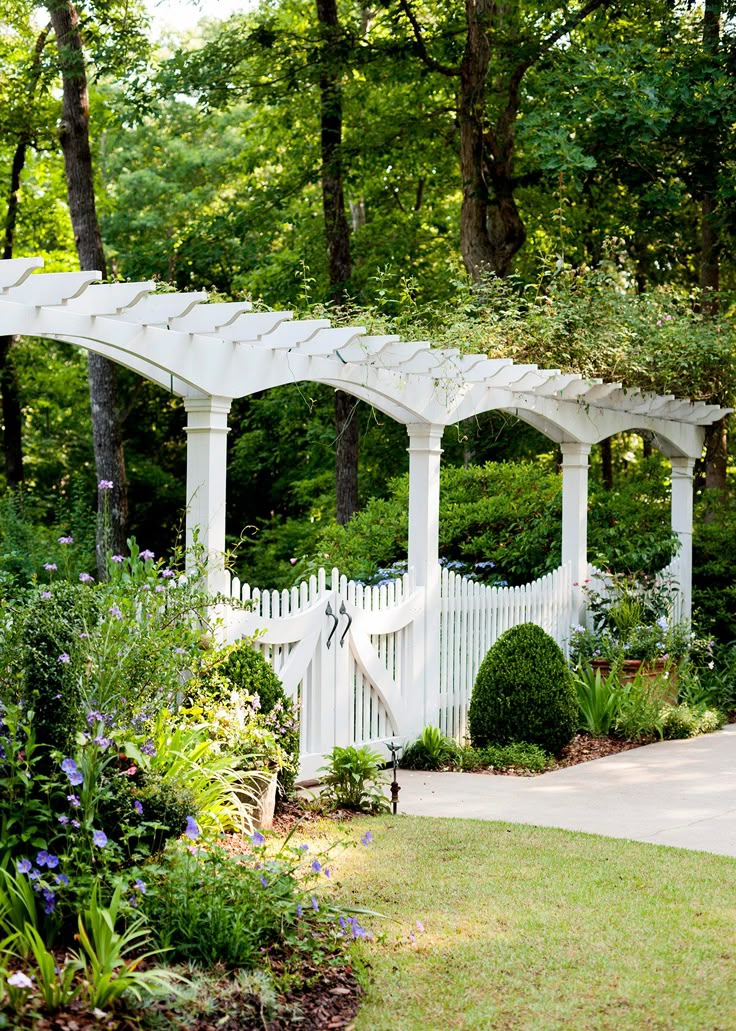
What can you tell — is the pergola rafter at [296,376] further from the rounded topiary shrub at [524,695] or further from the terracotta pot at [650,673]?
the terracotta pot at [650,673]

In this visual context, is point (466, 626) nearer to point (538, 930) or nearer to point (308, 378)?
point (308, 378)

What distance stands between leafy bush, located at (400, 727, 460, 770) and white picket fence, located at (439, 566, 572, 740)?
0.53m

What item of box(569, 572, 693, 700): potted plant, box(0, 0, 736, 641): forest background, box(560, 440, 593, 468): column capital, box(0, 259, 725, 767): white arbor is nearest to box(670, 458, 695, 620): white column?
box(0, 0, 736, 641): forest background

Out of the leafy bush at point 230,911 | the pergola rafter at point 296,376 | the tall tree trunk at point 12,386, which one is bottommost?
the leafy bush at point 230,911

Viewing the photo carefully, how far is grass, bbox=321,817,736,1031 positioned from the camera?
3752mm

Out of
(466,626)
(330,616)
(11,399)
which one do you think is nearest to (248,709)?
(330,616)

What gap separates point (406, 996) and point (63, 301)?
301cm

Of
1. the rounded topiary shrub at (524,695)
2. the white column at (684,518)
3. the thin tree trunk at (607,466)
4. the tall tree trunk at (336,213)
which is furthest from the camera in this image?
the thin tree trunk at (607,466)

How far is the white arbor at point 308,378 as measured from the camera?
5215 mm

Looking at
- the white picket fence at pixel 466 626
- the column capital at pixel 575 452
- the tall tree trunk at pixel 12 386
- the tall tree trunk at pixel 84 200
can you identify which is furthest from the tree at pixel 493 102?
the tall tree trunk at pixel 12 386

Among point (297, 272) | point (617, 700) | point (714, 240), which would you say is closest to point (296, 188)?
point (297, 272)

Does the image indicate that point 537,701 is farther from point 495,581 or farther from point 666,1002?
point 666,1002

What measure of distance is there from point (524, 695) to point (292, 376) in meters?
2.79

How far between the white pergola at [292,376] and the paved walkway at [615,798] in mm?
1326
